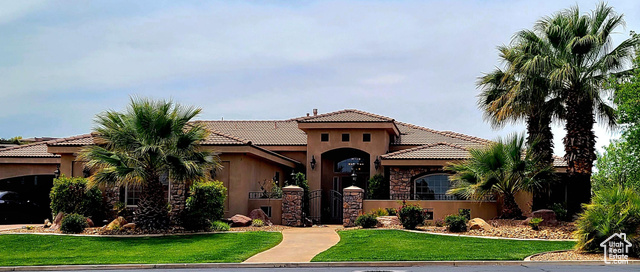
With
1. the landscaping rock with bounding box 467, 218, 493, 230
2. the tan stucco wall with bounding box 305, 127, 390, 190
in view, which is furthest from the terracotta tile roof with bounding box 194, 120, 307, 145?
the landscaping rock with bounding box 467, 218, 493, 230

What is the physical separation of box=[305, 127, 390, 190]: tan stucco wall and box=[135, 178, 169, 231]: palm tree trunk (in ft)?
31.0

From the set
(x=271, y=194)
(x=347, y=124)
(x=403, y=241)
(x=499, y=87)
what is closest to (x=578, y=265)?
(x=403, y=241)

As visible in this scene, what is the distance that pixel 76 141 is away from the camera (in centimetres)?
2625

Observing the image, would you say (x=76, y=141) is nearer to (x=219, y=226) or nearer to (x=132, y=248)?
(x=219, y=226)

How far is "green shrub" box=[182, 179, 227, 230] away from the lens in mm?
22078

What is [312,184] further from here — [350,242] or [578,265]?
[578,265]

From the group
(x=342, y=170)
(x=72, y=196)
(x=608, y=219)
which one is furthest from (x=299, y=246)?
(x=342, y=170)

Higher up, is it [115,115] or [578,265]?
[115,115]

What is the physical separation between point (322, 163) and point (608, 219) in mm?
16516

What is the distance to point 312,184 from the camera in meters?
30.2

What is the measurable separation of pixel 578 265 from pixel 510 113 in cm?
986

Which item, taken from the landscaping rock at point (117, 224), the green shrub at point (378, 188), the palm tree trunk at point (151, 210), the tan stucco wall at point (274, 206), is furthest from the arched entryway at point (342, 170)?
the landscaping rock at point (117, 224)
